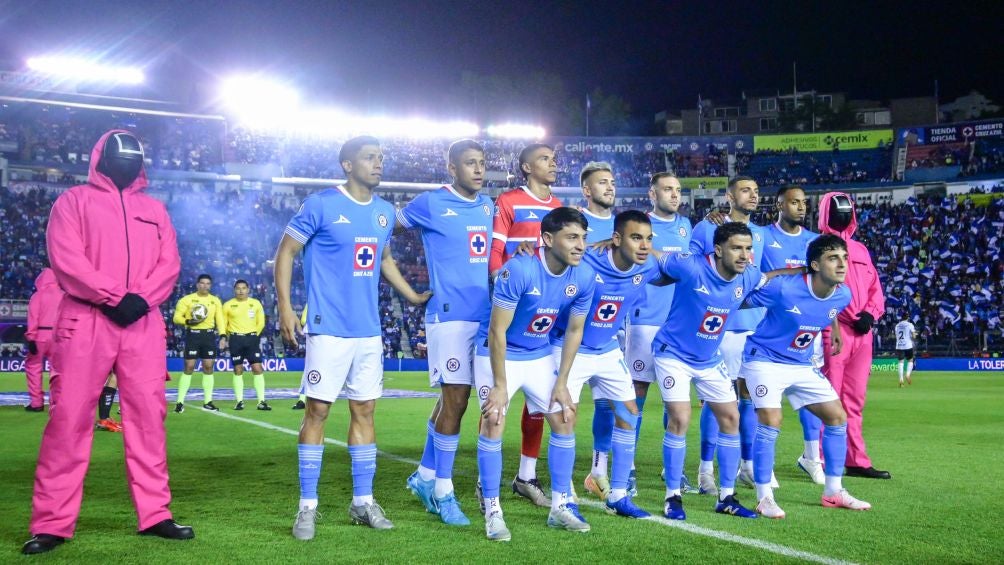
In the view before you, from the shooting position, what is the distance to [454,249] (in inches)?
271

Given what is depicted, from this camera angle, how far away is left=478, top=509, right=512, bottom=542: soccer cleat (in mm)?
5557

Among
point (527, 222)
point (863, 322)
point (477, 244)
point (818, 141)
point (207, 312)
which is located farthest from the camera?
point (818, 141)

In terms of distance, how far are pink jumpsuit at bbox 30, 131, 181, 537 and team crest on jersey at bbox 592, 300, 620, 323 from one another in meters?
3.10

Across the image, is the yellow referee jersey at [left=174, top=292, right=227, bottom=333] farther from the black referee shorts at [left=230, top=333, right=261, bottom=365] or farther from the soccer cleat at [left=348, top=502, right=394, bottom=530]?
the soccer cleat at [left=348, top=502, right=394, bottom=530]

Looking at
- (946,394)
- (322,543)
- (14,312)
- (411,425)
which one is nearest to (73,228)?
(322,543)

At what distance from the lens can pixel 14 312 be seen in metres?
32.0

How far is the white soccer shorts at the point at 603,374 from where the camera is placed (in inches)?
260

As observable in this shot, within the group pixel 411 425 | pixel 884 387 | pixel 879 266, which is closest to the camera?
pixel 411 425

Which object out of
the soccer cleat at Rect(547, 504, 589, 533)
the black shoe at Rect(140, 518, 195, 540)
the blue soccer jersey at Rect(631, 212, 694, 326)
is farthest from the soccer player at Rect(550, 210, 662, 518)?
the black shoe at Rect(140, 518, 195, 540)

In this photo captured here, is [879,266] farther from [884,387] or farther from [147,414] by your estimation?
[147,414]

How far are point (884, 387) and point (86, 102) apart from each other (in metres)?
39.3

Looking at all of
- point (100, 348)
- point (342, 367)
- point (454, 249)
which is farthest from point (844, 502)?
point (100, 348)

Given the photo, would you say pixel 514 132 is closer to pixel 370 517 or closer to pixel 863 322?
pixel 863 322

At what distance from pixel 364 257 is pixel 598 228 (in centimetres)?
226
